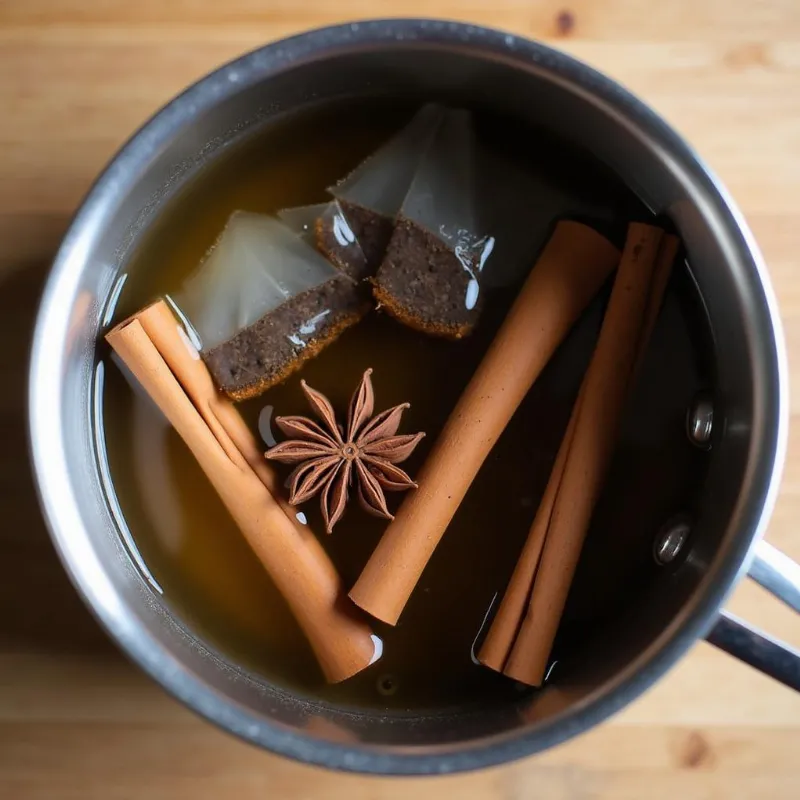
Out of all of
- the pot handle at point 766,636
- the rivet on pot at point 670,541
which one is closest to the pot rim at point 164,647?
the pot handle at point 766,636

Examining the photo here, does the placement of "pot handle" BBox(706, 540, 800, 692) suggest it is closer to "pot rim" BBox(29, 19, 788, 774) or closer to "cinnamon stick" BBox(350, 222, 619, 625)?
"pot rim" BBox(29, 19, 788, 774)

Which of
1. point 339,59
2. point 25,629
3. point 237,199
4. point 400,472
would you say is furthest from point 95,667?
point 339,59

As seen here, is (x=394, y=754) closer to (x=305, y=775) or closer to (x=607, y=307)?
(x=305, y=775)

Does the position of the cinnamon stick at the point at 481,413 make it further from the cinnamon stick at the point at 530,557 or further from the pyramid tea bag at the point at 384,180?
the pyramid tea bag at the point at 384,180

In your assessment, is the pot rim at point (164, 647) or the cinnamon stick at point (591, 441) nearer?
the pot rim at point (164, 647)

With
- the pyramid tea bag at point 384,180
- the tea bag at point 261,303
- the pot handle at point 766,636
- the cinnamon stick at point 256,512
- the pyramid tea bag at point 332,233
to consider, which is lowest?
the cinnamon stick at point 256,512

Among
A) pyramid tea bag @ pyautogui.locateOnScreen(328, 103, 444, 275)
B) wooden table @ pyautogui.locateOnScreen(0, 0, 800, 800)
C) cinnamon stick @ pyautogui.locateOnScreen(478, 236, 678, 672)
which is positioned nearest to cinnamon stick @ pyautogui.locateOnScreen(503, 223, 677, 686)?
cinnamon stick @ pyautogui.locateOnScreen(478, 236, 678, 672)
